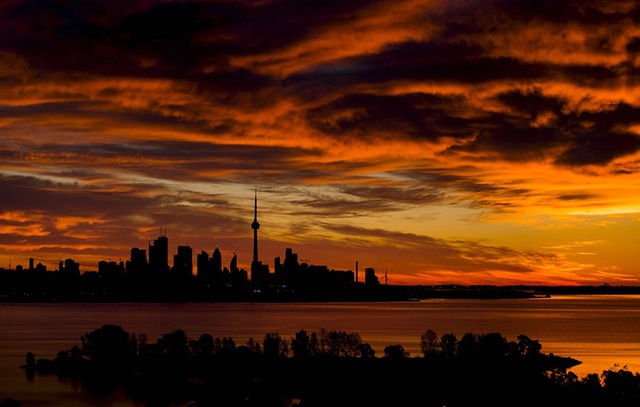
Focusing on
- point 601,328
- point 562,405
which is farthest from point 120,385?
point 601,328

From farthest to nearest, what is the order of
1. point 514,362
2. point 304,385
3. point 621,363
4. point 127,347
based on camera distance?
point 621,363, point 127,347, point 514,362, point 304,385

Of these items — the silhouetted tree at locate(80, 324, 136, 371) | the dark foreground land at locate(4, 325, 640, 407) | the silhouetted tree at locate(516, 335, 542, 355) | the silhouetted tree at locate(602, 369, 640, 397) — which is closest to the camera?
the silhouetted tree at locate(602, 369, 640, 397)

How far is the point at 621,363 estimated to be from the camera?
92.3 meters

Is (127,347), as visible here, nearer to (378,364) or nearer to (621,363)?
(378,364)

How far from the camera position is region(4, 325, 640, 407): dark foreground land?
5488 centimetres

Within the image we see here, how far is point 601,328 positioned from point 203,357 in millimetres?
109124

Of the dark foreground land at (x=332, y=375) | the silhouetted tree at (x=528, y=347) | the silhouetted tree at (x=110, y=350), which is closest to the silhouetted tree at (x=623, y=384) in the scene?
the dark foreground land at (x=332, y=375)

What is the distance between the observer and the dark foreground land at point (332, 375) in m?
54.9

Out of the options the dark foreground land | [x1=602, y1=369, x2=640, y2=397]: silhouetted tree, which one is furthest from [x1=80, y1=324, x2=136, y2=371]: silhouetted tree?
[x1=602, y1=369, x2=640, y2=397]: silhouetted tree

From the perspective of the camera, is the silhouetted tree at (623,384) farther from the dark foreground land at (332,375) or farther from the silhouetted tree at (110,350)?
the silhouetted tree at (110,350)

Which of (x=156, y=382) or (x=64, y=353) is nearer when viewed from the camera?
(x=156, y=382)

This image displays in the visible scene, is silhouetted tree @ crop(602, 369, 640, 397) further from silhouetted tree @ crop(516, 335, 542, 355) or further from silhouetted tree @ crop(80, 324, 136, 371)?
silhouetted tree @ crop(80, 324, 136, 371)

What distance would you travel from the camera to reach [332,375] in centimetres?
6825

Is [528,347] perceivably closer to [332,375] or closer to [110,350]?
[332,375]
